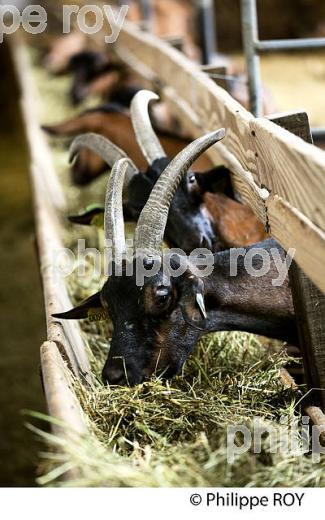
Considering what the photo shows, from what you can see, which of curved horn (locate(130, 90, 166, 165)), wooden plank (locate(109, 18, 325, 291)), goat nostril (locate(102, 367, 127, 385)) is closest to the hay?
goat nostril (locate(102, 367, 127, 385))

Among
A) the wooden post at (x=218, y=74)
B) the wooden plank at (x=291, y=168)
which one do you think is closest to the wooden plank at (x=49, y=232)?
the wooden plank at (x=291, y=168)

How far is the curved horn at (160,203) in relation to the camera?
10.7 ft

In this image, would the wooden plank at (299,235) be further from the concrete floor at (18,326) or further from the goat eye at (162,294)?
the concrete floor at (18,326)

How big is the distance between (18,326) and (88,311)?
3.54 m

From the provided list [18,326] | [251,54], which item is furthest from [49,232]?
[18,326]

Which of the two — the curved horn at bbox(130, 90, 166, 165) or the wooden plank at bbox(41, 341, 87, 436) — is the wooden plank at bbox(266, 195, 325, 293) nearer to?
the wooden plank at bbox(41, 341, 87, 436)

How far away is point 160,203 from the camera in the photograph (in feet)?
10.9

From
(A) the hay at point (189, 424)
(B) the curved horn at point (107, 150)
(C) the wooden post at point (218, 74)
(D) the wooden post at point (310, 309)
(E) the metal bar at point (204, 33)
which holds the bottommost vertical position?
(A) the hay at point (189, 424)

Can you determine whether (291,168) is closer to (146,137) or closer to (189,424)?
(189,424)

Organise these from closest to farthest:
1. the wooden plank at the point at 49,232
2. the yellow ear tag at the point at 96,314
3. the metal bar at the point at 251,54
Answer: the wooden plank at the point at 49,232
the yellow ear tag at the point at 96,314
the metal bar at the point at 251,54

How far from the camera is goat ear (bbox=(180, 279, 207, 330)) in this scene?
3139mm

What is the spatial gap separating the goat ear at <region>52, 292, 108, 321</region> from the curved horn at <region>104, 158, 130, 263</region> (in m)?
0.31

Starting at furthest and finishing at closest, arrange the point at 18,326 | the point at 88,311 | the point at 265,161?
the point at 18,326 < the point at 88,311 < the point at 265,161

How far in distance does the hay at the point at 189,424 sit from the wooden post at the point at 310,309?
0.50ft
